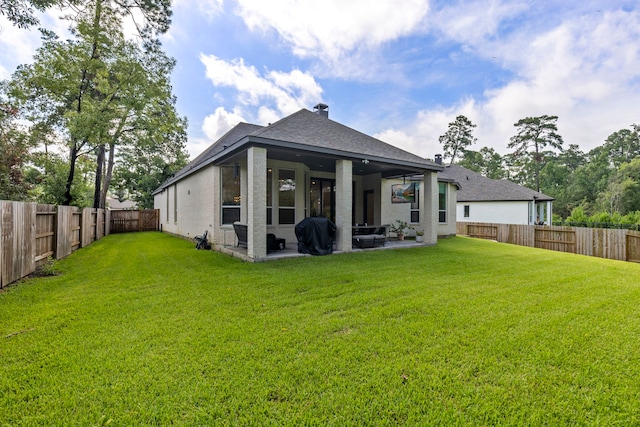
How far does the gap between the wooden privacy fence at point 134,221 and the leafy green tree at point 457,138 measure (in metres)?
34.1

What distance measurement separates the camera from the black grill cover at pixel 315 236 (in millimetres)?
8195

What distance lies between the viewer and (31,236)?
5867 mm

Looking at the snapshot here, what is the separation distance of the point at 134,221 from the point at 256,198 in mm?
16691

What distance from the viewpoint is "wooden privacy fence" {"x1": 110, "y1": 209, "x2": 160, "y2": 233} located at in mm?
18625

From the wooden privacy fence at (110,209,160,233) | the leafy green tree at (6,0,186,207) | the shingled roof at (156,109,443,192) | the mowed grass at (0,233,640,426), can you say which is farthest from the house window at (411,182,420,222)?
the wooden privacy fence at (110,209,160,233)

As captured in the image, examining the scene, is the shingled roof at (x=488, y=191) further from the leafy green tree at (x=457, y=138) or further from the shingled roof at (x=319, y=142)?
the leafy green tree at (x=457, y=138)

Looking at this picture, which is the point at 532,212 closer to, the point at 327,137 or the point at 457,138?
the point at 457,138

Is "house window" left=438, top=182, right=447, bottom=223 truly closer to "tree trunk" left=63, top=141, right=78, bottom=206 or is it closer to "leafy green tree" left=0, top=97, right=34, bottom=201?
"tree trunk" left=63, top=141, right=78, bottom=206

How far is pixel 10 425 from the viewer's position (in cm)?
185

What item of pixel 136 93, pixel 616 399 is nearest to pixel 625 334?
pixel 616 399

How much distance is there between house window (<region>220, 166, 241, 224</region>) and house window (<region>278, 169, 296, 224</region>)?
1.48 m

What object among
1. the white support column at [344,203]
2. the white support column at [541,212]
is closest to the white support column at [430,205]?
the white support column at [344,203]

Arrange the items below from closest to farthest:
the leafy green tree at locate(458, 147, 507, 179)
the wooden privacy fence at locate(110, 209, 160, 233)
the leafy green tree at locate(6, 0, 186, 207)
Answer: the leafy green tree at locate(6, 0, 186, 207) < the wooden privacy fence at locate(110, 209, 160, 233) < the leafy green tree at locate(458, 147, 507, 179)

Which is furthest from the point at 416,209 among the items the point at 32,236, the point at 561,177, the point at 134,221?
the point at 561,177
